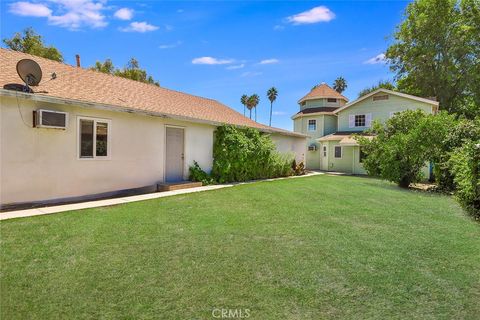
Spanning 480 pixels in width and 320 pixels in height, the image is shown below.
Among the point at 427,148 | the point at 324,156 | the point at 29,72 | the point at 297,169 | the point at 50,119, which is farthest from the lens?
the point at 324,156

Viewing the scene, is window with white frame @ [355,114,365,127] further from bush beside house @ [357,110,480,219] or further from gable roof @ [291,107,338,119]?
bush beside house @ [357,110,480,219]

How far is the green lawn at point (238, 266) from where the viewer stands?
295cm

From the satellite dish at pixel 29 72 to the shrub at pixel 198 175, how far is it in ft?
20.5

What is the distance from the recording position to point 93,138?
8984 millimetres

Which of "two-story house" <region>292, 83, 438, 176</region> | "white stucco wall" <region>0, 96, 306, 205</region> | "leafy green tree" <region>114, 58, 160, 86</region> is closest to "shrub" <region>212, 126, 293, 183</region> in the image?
"white stucco wall" <region>0, 96, 306, 205</region>

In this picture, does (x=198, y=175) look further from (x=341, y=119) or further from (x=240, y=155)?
(x=341, y=119)

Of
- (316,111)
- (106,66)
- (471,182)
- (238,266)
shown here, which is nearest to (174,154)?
(238,266)

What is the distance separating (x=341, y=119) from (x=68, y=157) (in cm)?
2327

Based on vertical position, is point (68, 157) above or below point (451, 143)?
below

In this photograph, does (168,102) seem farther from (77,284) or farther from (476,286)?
(476,286)

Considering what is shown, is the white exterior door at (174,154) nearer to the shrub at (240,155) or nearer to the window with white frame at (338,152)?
the shrub at (240,155)

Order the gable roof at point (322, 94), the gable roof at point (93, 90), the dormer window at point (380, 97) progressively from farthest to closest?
the gable roof at point (322, 94) < the dormer window at point (380, 97) < the gable roof at point (93, 90)

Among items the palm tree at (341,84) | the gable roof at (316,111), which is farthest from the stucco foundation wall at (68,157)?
the palm tree at (341,84)

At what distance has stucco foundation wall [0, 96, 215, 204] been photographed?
725 cm
